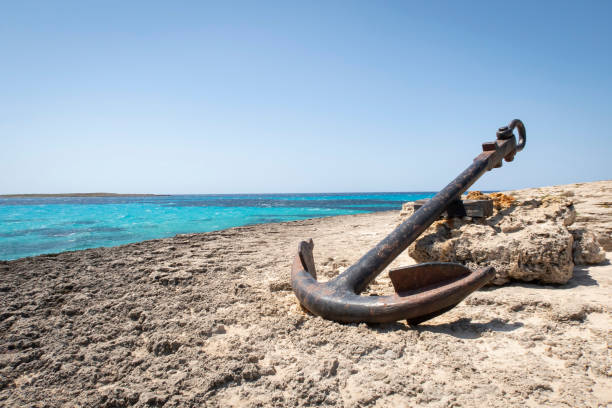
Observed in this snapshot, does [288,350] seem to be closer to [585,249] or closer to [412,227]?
[412,227]

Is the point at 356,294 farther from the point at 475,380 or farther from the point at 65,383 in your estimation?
the point at 65,383

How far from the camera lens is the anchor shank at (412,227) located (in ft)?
7.70

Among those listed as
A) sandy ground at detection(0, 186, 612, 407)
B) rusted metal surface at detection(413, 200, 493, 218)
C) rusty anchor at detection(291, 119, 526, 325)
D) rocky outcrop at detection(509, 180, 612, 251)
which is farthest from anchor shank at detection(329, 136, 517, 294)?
rocky outcrop at detection(509, 180, 612, 251)

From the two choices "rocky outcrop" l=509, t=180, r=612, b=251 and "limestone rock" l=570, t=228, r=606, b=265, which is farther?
"rocky outcrop" l=509, t=180, r=612, b=251

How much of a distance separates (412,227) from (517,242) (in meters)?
0.98

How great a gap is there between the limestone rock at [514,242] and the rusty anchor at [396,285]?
480 millimetres

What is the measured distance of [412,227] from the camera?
2.61 meters

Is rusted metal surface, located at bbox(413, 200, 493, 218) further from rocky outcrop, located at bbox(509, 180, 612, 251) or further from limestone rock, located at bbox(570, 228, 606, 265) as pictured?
limestone rock, located at bbox(570, 228, 606, 265)

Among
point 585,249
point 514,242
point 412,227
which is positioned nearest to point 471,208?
point 514,242

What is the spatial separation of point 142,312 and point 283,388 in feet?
5.17

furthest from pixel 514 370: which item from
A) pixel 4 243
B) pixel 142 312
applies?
pixel 4 243

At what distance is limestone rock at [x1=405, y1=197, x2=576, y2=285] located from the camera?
8.66 feet

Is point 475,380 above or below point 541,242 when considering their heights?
below

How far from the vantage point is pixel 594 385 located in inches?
57.6
